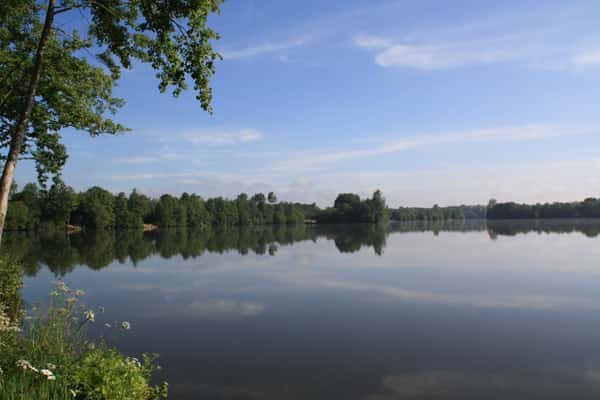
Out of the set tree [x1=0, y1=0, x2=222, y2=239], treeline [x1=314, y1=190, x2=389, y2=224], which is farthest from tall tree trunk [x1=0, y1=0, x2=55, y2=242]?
treeline [x1=314, y1=190, x2=389, y2=224]

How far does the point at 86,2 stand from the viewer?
349 inches

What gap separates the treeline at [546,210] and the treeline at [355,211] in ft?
217

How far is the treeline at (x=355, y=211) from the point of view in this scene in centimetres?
15188

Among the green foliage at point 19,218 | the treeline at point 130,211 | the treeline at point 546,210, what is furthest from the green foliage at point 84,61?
the treeline at point 546,210

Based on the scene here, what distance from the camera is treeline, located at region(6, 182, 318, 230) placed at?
88750 mm

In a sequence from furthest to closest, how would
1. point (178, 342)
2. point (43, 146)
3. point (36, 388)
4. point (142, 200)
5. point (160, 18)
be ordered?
point (142, 200), point (43, 146), point (178, 342), point (160, 18), point (36, 388)

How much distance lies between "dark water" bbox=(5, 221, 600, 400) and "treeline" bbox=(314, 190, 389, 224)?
12816 centimetres

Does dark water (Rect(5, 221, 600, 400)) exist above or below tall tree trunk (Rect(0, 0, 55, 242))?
below

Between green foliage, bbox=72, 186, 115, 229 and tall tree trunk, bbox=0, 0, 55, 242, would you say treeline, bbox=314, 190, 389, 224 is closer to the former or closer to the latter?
green foliage, bbox=72, 186, 115, 229

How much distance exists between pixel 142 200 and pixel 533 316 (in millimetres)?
116502

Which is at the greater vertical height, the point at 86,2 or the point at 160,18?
the point at 86,2

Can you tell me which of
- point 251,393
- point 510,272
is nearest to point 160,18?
point 251,393

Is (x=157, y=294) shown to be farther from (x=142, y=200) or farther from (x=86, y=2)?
(x=142, y=200)

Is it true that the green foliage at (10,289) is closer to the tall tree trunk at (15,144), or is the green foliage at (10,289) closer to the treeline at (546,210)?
the tall tree trunk at (15,144)
